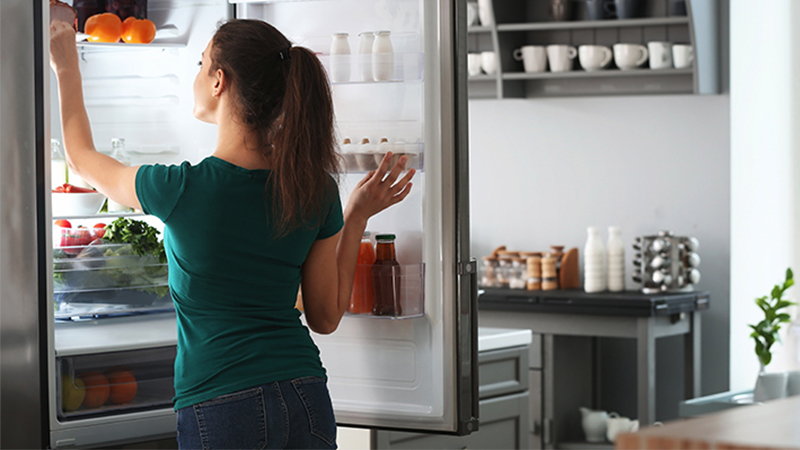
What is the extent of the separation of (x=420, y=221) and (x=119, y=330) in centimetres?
76

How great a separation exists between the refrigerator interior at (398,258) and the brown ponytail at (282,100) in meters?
0.28

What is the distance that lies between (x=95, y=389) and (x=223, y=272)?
2.59 ft

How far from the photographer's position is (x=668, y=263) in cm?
→ 370

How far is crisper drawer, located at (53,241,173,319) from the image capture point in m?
2.06

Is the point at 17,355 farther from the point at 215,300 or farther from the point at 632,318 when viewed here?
the point at 632,318

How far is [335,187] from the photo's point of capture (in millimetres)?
1531

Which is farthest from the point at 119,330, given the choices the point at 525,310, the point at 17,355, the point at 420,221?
the point at 525,310

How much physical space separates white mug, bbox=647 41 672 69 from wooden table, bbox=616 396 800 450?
321 cm

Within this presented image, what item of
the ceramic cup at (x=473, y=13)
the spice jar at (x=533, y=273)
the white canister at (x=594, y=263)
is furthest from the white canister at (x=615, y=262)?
the ceramic cup at (x=473, y=13)

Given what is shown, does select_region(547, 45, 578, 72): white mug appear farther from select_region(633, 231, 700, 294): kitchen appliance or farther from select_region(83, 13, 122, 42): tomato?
select_region(83, 13, 122, 42): tomato

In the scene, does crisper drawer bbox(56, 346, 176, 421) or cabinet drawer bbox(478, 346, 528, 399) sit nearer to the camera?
crisper drawer bbox(56, 346, 176, 421)

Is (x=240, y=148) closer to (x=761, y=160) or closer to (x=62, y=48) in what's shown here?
(x=62, y=48)

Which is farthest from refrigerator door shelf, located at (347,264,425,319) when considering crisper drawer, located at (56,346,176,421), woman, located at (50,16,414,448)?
crisper drawer, located at (56,346,176,421)

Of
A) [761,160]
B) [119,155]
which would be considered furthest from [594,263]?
[119,155]
